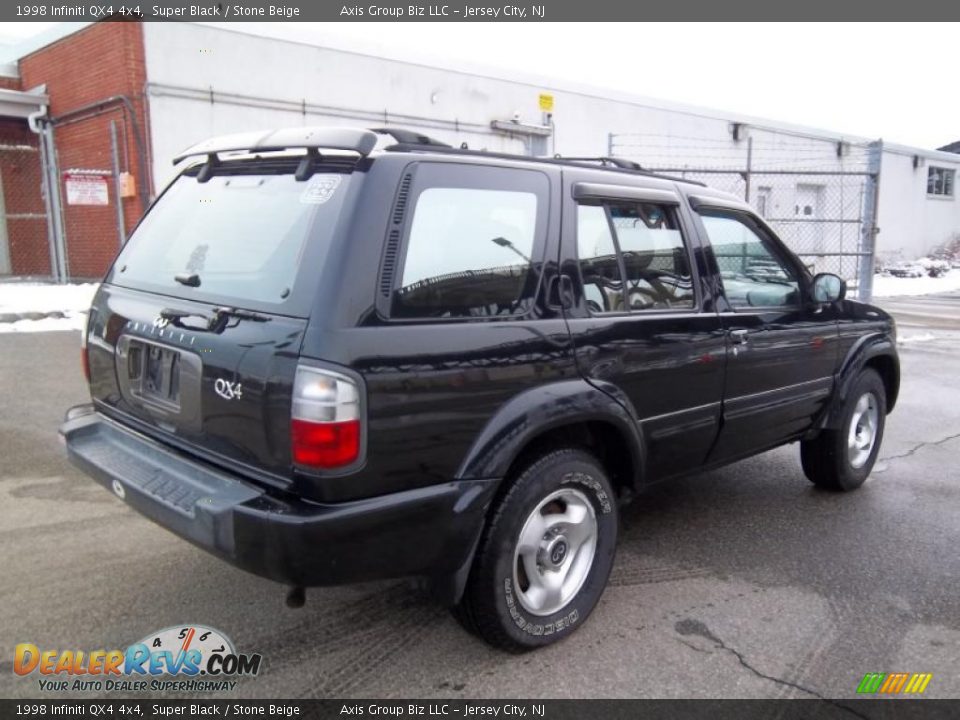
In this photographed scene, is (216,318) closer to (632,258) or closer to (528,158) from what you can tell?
(528,158)

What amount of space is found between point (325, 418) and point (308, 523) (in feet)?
1.05

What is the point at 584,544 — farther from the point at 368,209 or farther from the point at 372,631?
the point at 368,209

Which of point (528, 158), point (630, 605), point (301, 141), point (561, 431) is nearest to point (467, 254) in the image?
point (528, 158)

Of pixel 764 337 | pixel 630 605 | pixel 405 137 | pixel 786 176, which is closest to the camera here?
pixel 405 137

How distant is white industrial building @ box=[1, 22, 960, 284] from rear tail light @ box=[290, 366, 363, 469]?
10.1 feet

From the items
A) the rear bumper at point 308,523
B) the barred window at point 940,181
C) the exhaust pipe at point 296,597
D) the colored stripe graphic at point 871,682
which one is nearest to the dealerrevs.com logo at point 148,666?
the exhaust pipe at point 296,597

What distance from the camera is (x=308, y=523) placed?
7.47 feet

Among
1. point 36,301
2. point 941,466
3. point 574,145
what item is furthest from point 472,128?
point 941,466

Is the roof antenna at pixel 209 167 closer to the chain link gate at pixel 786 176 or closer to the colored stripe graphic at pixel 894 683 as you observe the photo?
the colored stripe graphic at pixel 894 683

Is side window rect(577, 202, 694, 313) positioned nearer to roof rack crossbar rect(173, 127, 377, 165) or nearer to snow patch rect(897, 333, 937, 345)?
roof rack crossbar rect(173, 127, 377, 165)

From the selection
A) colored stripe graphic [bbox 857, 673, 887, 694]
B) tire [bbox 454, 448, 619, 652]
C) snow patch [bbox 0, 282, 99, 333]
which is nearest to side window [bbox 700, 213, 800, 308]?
tire [bbox 454, 448, 619, 652]

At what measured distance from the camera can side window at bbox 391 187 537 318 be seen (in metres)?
2.54

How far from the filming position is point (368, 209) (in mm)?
2457

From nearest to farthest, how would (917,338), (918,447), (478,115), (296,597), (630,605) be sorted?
(296,597) < (630,605) < (918,447) < (917,338) < (478,115)
